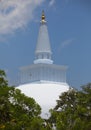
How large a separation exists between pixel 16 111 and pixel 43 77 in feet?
82.0

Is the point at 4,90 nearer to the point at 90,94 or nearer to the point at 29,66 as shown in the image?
the point at 90,94

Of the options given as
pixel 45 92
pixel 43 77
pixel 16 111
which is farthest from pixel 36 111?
pixel 43 77

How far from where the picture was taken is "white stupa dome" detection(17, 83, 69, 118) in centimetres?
5575

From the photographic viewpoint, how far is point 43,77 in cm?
5988

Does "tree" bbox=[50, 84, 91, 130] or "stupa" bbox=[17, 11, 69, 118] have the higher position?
"stupa" bbox=[17, 11, 69, 118]

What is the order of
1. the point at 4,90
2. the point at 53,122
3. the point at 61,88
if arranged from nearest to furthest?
1. the point at 4,90
2. the point at 53,122
3. the point at 61,88

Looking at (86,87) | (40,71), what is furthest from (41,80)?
(86,87)

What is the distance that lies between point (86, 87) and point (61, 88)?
1734cm

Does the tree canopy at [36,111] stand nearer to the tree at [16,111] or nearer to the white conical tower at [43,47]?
the tree at [16,111]

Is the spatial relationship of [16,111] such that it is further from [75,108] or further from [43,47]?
[43,47]

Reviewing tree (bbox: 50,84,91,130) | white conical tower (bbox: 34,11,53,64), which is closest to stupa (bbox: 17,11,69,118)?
white conical tower (bbox: 34,11,53,64)

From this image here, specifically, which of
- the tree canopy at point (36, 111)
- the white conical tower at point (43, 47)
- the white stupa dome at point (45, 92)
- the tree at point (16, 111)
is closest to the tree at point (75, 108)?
the tree canopy at point (36, 111)

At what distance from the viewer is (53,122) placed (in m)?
38.3

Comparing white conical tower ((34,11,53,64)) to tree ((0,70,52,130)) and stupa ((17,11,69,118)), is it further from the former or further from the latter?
tree ((0,70,52,130))
